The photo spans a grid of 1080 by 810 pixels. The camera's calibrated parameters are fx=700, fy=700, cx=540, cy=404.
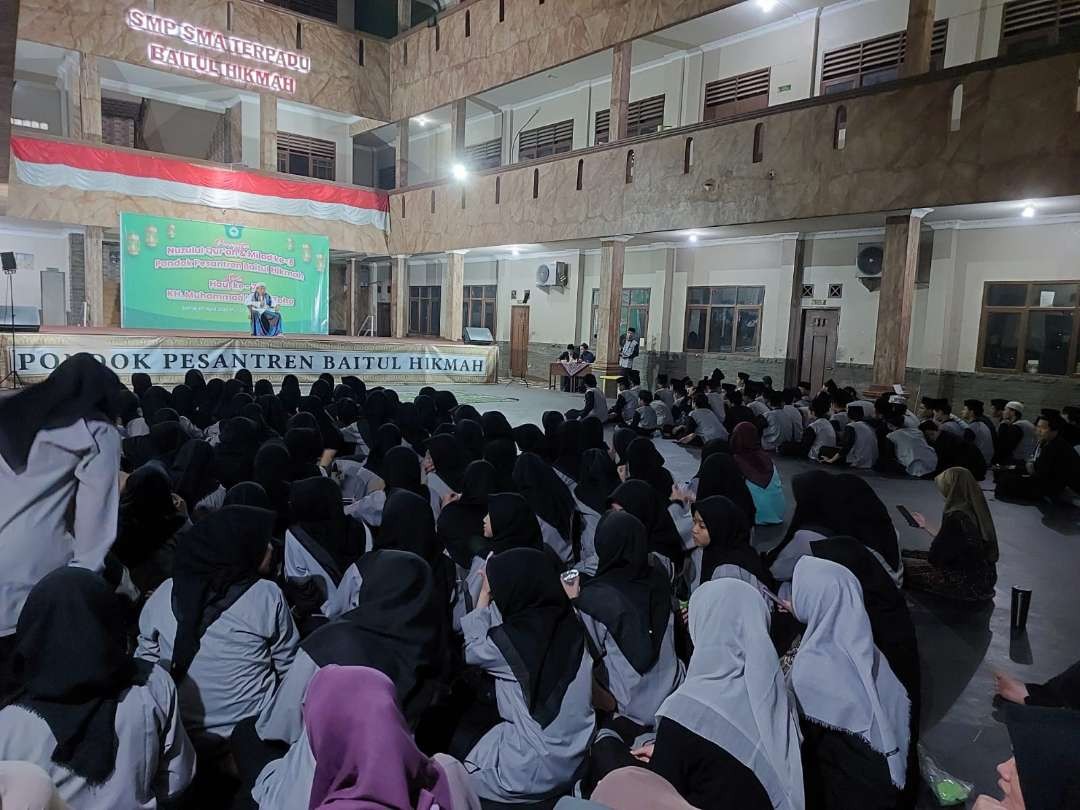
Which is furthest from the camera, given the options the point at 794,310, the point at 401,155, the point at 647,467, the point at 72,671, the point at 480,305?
the point at 480,305

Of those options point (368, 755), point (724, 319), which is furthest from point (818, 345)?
point (368, 755)

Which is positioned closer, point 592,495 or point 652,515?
point 652,515

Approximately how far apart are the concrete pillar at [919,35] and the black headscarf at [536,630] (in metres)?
8.98

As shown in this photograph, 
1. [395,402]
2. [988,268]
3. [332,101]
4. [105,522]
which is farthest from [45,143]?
[988,268]

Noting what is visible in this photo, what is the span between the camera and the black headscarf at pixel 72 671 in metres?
1.64

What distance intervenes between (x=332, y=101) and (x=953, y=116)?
1321 centimetres

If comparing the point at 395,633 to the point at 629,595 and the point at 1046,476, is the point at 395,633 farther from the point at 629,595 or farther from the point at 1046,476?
the point at 1046,476

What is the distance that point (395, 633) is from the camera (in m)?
2.11

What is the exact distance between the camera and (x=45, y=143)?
1312 centimetres

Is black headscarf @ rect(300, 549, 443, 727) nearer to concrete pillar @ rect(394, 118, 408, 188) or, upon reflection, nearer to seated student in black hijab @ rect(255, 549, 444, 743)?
seated student in black hijab @ rect(255, 549, 444, 743)

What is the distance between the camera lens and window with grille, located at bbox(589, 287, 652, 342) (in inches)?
612

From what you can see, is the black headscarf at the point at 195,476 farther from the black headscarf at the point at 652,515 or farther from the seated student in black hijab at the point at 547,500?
the black headscarf at the point at 652,515

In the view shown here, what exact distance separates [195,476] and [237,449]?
78cm

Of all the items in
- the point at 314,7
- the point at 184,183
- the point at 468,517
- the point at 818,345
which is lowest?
the point at 468,517
